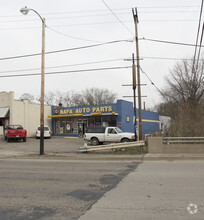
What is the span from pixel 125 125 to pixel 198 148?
16125mm

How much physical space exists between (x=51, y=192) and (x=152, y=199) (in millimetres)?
2554

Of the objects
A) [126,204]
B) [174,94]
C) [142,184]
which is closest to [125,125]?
[174,94]

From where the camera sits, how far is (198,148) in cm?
1370

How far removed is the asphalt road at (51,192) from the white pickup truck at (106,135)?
36.9 ft

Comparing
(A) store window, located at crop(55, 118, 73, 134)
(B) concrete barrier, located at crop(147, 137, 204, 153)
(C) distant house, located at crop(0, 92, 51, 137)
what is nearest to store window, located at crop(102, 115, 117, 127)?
(A) store window, located at crop(55, 118, 73, 134)

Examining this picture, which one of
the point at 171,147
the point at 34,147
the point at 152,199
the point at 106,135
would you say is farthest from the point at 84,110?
the point at 152,199

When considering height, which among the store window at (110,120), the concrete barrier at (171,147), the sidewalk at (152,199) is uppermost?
the store window at (110,120)

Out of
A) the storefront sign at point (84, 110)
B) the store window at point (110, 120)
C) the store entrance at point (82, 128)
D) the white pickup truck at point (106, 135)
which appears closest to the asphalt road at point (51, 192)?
the white pickup truck at point (106, 135)

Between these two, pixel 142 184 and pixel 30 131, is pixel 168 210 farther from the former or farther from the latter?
pixel 30 131

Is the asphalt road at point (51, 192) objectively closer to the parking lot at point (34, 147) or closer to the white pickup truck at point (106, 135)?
the parking lot at point (34, 147)

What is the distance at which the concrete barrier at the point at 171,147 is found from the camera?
13.7 meters

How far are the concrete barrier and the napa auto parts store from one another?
44.8 feet

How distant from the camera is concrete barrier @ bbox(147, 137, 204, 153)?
13.7 m

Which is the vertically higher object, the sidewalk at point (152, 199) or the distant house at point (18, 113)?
the distant house at point (18, 113)
